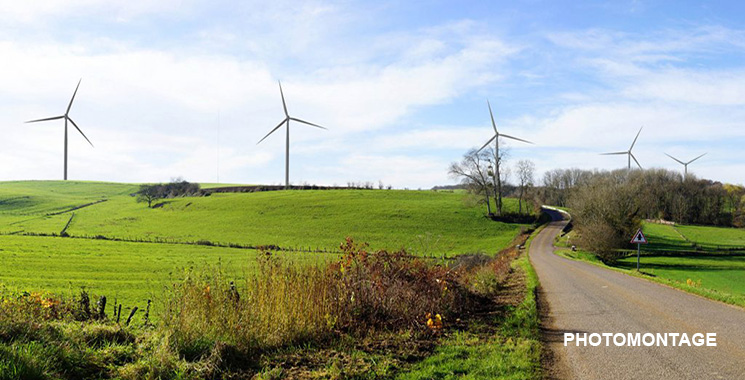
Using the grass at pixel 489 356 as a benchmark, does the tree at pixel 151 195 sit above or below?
above

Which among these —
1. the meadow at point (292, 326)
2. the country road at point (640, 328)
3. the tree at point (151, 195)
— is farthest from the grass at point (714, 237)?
the tree at point (151, 195)

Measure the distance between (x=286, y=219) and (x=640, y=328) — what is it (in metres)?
68.7

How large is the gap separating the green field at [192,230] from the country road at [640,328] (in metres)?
18.6

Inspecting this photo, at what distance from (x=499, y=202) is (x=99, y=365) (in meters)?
78.3

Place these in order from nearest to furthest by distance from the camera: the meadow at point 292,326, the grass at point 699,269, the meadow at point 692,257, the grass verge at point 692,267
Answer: the meadow at point 292,326 → the grass at point 699,269 → the grass verge at point 692,267 → the meadow at point 692,257

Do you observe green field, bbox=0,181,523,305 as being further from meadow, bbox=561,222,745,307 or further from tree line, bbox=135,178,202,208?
meadow, bbox=561,222,745,307

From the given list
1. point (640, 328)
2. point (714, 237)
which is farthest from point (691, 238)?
point (640, 328)

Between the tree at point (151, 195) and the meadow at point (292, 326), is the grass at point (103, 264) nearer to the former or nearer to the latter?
the meadow at point (292, 326)

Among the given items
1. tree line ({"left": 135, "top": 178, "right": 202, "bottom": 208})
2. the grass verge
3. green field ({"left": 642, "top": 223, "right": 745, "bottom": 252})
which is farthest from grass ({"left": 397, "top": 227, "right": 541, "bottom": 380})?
tree line ({"left": 135, "top": 178, "right": 202, "bottom": 208})

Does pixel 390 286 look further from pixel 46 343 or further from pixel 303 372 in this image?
pixel 46 343

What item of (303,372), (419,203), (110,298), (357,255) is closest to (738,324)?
(357,255)

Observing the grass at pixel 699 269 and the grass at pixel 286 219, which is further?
the grass at pixel 286 219

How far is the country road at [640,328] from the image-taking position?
24.2ft

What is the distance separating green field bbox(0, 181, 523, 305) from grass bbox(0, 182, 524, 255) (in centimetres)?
15
